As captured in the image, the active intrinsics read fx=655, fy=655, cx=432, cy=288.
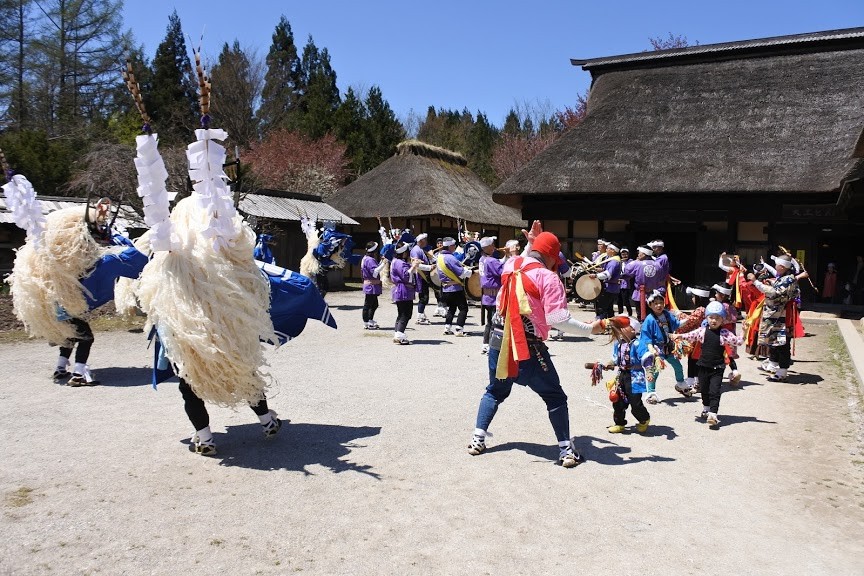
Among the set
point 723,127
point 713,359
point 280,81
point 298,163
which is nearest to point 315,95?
point 280,81

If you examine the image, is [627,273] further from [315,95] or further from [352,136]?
[315,95]

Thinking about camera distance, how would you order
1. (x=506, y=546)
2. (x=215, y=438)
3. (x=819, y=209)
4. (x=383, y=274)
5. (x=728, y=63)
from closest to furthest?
(x=506, y=546)
(x=215, y=438)
(x=383, y=274)
(x=819, y=209)
(x=728, y=63)

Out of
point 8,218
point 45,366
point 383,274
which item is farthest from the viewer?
point 8,218

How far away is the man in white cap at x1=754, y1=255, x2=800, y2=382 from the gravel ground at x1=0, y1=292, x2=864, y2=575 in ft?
2.68

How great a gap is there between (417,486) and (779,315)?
5.81 m

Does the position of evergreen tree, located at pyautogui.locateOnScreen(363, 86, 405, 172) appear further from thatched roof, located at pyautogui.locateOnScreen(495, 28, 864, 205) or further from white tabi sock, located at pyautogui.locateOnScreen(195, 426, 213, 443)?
white tabi sock, located at pyautogui.locateOnScreen(195, 426, 213, 443)

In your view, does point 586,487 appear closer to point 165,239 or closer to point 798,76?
point 165,239

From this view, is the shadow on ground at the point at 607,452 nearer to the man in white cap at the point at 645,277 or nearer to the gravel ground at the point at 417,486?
the gravel ground at the point at 417,486

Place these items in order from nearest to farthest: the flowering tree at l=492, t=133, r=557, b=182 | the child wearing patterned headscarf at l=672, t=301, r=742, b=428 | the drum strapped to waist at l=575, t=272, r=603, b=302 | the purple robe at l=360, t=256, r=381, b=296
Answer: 1. the child wearing patterned headscarf at l=672, t=301, r=742, b=428
2. the drum strapped to waist at l=575, t=272, r=603, b=302
3. the purple robe at l=360, t=256, r=381, b=296
4. the flowering tree at l=492, t=133, r=557, b=182

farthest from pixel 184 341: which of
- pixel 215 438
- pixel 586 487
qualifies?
pixel 586 487

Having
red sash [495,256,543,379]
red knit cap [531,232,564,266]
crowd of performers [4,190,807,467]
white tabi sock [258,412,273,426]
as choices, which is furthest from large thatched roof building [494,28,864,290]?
white tabi sock [258,412,273,426]

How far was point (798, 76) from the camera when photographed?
1792cm

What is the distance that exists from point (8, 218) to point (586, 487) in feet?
49.5

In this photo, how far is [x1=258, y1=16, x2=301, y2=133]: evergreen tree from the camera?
134 ft
